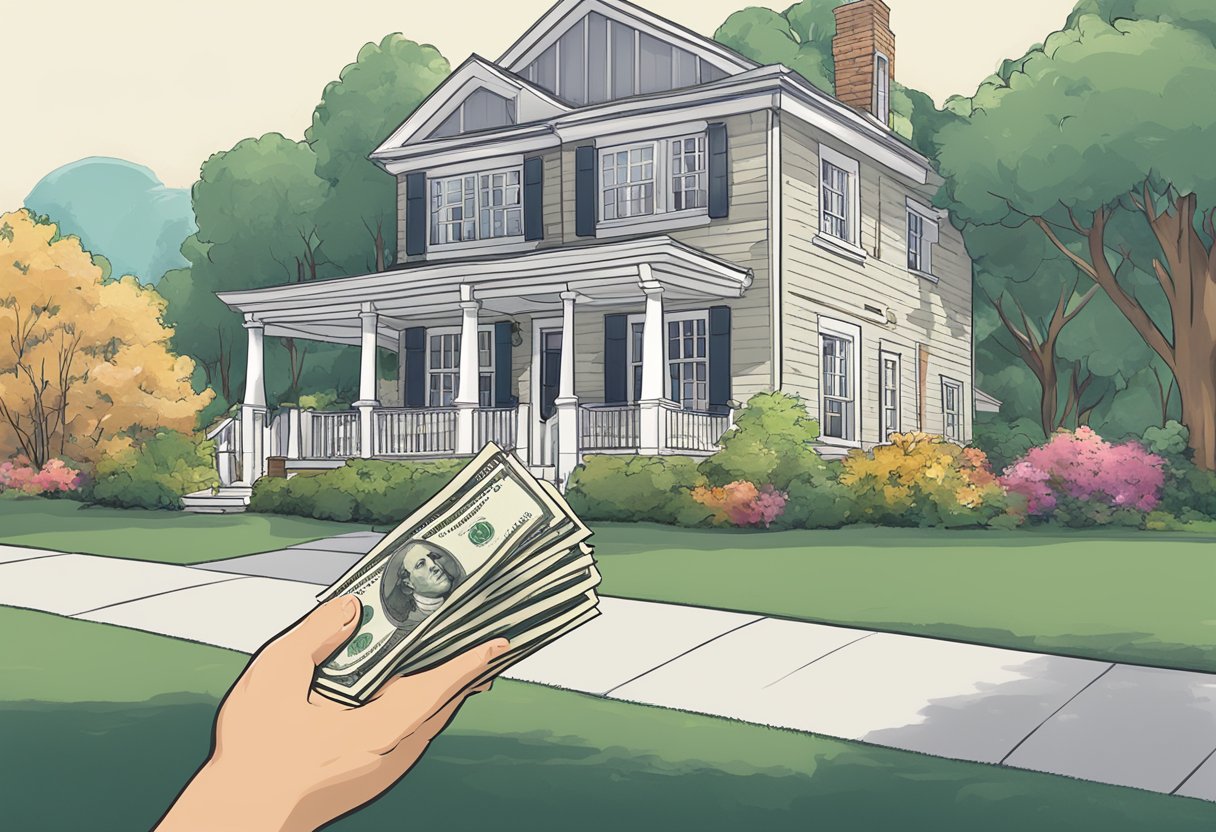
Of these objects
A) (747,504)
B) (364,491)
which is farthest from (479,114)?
(747,504)

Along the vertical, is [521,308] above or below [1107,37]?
below

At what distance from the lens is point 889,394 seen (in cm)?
2475

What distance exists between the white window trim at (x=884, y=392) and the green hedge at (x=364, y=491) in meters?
9.41

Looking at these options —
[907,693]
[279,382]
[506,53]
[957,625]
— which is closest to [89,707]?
[907,693]

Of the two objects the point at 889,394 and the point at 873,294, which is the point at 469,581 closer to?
the point at 873,294

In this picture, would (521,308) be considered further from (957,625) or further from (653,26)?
(957,625)

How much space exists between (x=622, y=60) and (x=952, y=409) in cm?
1183

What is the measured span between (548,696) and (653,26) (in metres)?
17.8

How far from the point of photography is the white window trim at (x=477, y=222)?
77.7 feet

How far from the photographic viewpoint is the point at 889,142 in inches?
949

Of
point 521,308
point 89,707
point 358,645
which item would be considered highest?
point 521,308

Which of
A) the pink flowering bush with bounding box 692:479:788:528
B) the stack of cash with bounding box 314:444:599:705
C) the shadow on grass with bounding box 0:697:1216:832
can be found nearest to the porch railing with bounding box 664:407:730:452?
the pink flowering bush with bounding box 692:479:788:528

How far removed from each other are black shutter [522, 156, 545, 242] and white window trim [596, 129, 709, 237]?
1.43 metres

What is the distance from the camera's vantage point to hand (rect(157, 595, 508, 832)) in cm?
196
